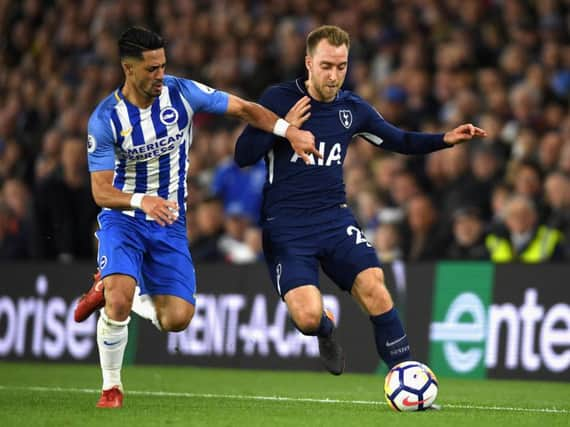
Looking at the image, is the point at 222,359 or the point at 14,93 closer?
the point at 222,359

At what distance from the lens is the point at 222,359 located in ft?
46.3

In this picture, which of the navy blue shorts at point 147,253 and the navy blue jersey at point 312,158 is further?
the navy blue jersey at point 312,158

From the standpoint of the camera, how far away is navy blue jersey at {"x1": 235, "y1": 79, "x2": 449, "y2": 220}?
30.0ft

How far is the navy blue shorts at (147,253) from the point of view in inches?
348

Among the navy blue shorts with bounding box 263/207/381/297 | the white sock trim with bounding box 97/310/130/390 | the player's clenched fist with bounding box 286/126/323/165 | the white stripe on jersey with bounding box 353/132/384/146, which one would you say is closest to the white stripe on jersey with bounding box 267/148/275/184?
the navy blue shorts with bounding box 263/207/381/297

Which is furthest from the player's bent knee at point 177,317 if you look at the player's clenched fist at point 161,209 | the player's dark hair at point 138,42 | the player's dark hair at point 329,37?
the player's dark hair at point 329,37

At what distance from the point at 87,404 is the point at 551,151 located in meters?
6.40

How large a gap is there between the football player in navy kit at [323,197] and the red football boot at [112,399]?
4.38ft

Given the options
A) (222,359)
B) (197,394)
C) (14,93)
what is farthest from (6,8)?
(197,394)

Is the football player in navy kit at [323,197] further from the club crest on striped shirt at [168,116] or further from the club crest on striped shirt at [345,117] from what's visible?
the club crest on striped shirt at [168,116]

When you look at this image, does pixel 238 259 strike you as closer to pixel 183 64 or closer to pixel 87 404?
pixel 183 64

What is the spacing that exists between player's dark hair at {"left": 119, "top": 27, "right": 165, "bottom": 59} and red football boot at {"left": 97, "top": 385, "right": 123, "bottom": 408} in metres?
2.30

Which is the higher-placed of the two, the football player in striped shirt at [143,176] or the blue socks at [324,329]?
the football player in striped shirt at [143,176]

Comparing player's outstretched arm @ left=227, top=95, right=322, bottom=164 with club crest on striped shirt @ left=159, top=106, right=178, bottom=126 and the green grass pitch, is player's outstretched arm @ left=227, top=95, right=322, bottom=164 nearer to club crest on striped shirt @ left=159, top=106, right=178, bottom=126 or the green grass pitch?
club crest on striped shirt @ left=159, top=106, right=178, bottom=126
